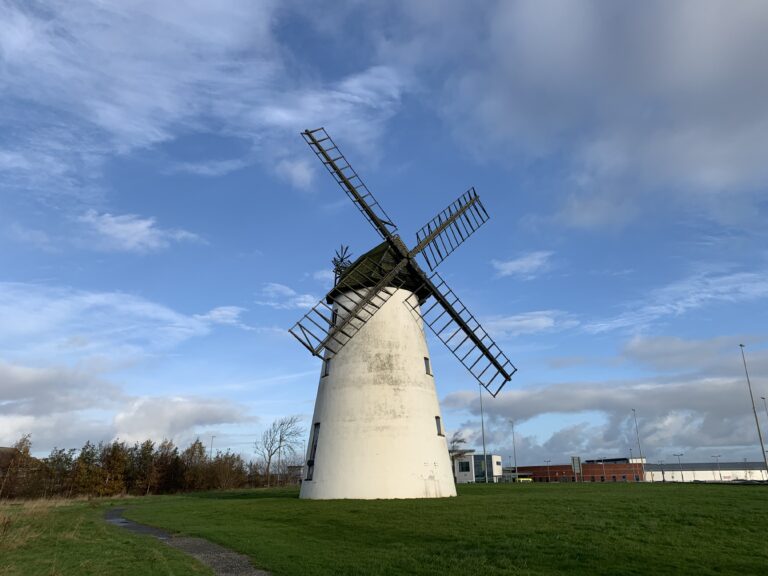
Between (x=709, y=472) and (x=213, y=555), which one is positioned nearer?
(x=213, y=555)

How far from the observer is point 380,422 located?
23266 millimetres

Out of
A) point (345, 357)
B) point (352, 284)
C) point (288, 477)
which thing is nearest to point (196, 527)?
point (345, 357)

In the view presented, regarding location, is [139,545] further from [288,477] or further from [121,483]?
[288,477]

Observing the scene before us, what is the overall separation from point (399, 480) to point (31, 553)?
13.3m

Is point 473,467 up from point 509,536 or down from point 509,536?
up

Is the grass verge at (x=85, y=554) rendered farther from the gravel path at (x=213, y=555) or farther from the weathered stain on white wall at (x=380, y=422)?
the weathered stain on white wall at (x=380, y=422)

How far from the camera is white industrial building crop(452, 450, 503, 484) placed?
87875mm

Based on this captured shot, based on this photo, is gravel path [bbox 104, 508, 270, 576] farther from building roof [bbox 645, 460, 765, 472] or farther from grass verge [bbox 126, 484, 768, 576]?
building roof [bbox 645, 460, 765, 472]

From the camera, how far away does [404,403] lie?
77.9ft

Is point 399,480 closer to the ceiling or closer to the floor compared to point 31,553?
closer to the ceiling

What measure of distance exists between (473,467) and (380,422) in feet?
239

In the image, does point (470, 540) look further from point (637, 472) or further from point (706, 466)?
point (706, 466)

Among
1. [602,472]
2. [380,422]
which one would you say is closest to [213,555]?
[380,422]

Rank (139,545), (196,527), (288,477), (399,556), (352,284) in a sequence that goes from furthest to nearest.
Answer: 1. (288,477)
2. (352,284)
3. (196,527)
4. (139,545)
5. (399,556)
